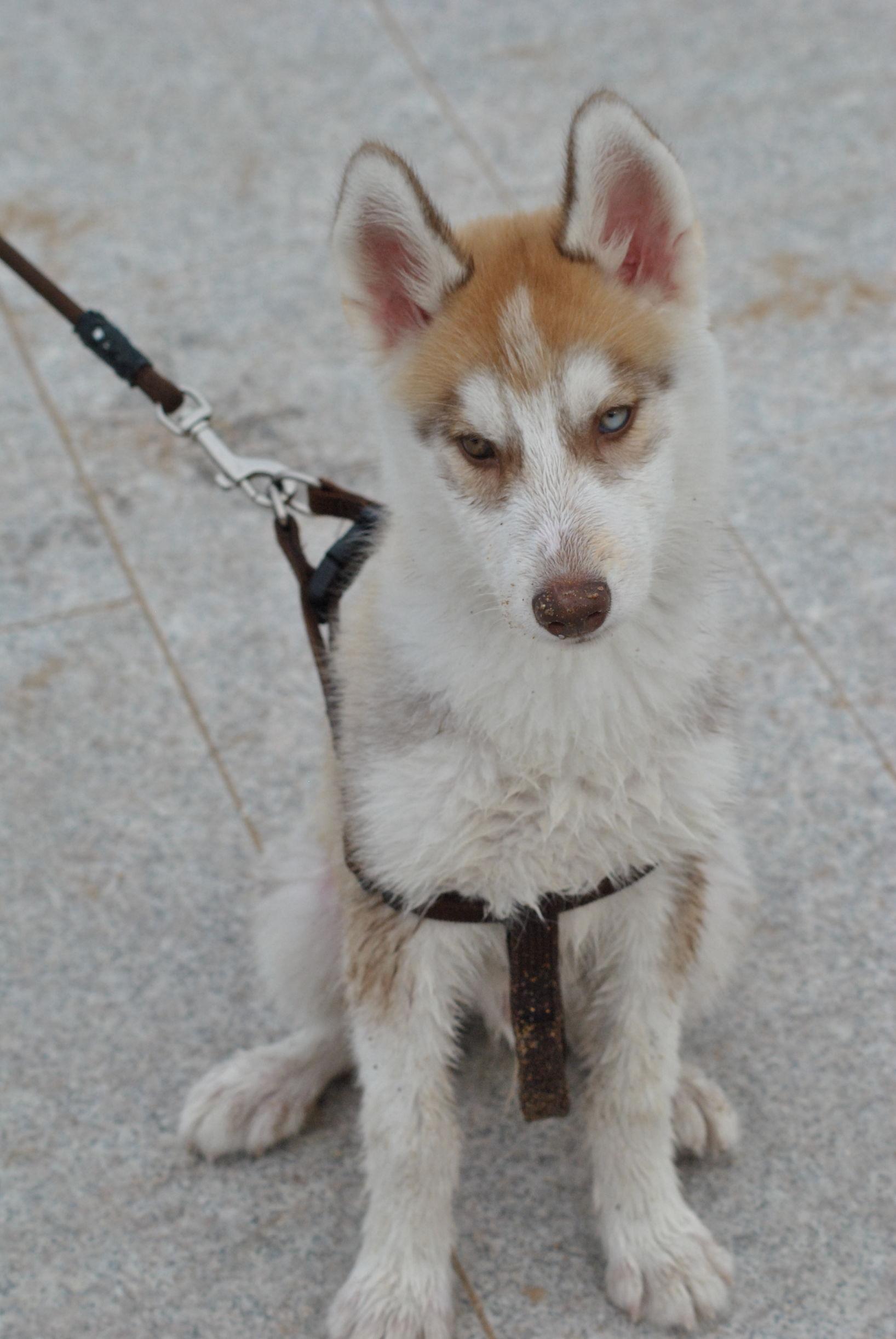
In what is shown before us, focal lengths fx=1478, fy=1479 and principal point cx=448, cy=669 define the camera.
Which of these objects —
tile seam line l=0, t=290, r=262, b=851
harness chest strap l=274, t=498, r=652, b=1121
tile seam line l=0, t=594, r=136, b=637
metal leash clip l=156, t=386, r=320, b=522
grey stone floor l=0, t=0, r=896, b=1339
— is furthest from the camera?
tile seam line l=0, t=594, r=136, b=637

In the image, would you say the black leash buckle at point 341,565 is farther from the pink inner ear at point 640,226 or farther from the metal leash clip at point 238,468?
the pink inner ear at point 640,226

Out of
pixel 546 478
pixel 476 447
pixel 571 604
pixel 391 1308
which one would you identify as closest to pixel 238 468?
pixel 476 447

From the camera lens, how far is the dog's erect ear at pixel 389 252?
7.79 ft

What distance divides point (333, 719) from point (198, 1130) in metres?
0.95

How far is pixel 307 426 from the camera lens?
4859mm

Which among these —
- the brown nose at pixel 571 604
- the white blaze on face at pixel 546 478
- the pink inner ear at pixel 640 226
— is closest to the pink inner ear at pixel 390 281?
the white blaze on face at pixel 546 478

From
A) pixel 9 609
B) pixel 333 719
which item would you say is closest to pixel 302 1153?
pixel 333 719

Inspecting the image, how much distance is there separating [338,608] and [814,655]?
1667mm

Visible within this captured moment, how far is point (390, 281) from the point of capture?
2559mm

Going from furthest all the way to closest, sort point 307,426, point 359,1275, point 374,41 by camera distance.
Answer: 1. point 374,41
2. point 307,426
3. point 359,1275

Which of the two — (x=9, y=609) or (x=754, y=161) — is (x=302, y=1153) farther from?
(x=754, y=161)

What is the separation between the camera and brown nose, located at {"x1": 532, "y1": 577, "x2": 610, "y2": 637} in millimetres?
2219

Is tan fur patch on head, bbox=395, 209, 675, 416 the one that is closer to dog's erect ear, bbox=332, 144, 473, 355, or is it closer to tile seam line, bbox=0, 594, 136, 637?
dog's erect ear, bbox=332, 144, 473, 355

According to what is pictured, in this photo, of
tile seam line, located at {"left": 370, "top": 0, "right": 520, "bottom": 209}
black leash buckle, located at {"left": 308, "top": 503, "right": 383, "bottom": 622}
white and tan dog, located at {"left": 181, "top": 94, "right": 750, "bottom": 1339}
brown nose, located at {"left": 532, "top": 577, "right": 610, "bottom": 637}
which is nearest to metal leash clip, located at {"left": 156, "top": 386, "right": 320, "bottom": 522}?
black leash buckle, located at {"left": 308, "top": 503, "right": 383, "bottom": 622}
